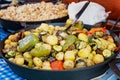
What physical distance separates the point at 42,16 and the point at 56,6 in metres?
0.25

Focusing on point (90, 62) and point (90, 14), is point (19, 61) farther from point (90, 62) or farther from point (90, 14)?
point (90, 14)

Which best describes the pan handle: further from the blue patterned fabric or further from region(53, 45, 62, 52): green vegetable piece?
Answer: the blue patterned fabric

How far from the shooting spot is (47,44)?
3.68ft

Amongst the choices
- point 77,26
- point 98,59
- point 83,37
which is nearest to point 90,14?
point 77,26

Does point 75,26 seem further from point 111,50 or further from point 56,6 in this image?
point 56,6

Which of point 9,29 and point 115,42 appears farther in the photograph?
point 9,29

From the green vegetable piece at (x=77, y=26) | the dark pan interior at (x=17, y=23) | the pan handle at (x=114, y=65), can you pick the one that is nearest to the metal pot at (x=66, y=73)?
the pan handle at (x=114, y=65)

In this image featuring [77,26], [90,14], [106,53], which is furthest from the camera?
[90,14]

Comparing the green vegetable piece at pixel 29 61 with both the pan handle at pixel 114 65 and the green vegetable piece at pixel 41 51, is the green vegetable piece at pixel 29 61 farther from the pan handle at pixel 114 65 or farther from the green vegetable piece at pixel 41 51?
the pan handle at pixel 114 65

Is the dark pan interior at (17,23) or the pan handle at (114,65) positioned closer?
the pan handle at (114,65)

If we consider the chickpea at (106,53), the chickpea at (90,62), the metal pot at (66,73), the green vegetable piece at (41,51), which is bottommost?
the metal pot at (66,73)

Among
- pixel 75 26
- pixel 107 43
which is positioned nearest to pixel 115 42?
pixel 107 43

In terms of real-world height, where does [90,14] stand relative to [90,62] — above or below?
above

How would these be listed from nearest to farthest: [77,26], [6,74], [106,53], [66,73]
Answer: [66,73] < [106,53] < [6,74] < [77,26]
